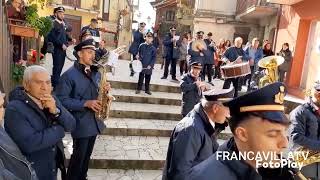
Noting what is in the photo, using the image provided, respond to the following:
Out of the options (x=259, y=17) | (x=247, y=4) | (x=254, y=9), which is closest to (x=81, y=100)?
(x=254, y=9)

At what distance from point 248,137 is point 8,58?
18.3 ft

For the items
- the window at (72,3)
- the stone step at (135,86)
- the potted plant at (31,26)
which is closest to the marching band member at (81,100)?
the potted plant at (31,26)

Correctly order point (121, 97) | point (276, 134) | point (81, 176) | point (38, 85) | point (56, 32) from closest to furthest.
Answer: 1. point (276, 134)
2. point (38, 85)
3. point (81, 176)
4. point (56, 32)
5. point (121, 97)

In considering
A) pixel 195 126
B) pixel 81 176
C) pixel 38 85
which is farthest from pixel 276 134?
pixel 81 176

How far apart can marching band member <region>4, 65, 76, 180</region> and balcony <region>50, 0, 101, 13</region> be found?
2989cm

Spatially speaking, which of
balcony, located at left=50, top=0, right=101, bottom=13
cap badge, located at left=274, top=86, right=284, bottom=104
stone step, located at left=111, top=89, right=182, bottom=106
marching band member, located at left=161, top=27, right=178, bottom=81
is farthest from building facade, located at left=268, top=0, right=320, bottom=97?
balcony, located at left=50, top=0, right=101, bottom=13

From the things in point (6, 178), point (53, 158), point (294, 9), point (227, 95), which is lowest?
point (53, 158)

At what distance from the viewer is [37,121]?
3498 mm

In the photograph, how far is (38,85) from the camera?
140 inches

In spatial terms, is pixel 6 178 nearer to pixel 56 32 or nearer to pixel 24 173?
pixel 24 173

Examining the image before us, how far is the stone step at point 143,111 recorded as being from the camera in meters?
8.12

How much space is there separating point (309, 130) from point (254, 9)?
14.3 metres

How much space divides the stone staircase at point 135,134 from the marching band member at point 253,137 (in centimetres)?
412

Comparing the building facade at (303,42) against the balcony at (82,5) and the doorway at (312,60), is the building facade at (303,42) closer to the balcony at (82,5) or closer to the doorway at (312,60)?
the doorway at (312,60)
